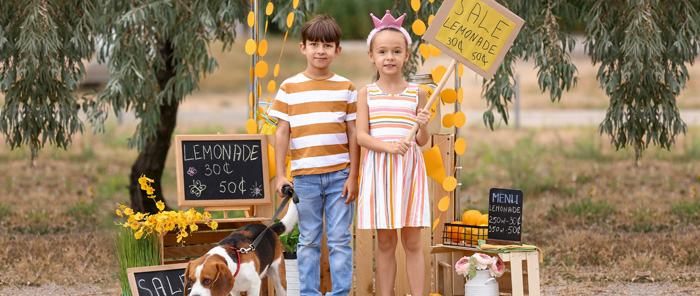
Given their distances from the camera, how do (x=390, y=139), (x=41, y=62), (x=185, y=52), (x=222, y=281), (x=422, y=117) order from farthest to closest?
(x=185, y=52), (x=41, y=62), (x=390, y=139), (x=422, y=117), (x=222, y=281)

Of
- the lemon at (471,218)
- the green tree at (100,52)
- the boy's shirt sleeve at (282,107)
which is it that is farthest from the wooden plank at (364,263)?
the green tree at (100,52)

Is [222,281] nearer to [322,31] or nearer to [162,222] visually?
[162,222]

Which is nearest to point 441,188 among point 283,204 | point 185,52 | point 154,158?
point 283,204

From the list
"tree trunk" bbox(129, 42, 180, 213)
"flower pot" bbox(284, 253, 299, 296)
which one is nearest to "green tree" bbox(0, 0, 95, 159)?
"tree trunk" bbox(129, 42, 180, 213)

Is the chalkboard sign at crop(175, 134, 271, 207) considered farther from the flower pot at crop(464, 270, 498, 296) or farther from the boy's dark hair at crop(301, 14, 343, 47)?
the flower pot at crop(464, 270, 498, 296)

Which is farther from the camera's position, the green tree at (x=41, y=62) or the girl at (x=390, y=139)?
the green tree at (x=41, y=62)

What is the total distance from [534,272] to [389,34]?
62.1 inches

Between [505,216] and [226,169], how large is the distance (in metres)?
1.76

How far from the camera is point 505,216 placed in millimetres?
4812

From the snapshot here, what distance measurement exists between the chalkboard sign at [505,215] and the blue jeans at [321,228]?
0.84 m

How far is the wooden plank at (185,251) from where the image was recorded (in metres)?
5.06

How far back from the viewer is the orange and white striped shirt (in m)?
4.56

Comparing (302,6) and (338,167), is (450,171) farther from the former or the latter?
(302,6)

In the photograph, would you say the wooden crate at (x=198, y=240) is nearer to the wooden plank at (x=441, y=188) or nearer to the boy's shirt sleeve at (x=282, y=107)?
the boy's shirt sleeve at (x=282, y=107)
